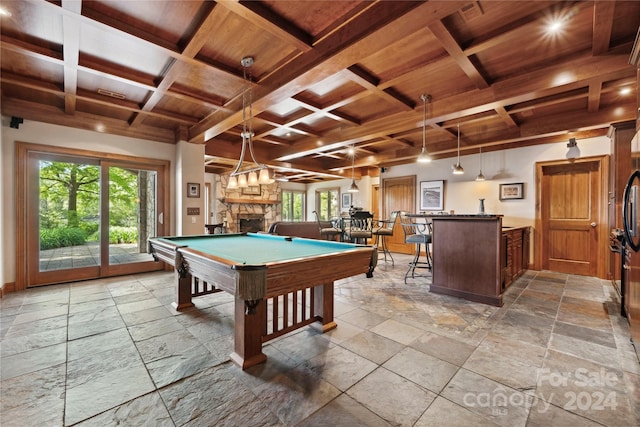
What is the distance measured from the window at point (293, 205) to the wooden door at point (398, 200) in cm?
483

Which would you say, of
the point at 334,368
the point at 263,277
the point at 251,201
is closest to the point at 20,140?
the point at 263,277

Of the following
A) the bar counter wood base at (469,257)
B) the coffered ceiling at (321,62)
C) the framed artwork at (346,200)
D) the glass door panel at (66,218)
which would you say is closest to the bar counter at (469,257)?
the bar counter wood base at (469,257)

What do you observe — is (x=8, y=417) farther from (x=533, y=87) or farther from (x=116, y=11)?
(x=533, y=87)

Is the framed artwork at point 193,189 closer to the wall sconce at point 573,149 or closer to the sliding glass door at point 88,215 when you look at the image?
the sliding glass door at point 88,215

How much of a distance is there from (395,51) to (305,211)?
9.42 metres

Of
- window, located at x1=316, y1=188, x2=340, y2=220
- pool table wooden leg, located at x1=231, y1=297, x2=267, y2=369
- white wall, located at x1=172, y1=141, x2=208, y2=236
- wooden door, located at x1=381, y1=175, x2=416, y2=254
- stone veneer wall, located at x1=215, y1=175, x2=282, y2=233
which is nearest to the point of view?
pool table wooden leg, located at x1=231, y1=297, x2=267, y2=369

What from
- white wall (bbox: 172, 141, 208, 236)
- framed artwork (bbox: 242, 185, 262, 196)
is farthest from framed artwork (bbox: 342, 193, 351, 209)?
white wall (bbox: 172, 141, 208, 236)

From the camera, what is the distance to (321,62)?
2426 millimetres

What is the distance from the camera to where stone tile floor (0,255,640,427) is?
4.99 feet

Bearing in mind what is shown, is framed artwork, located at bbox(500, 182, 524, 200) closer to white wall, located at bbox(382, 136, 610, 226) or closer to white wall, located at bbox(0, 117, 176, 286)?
white wall, located at bbox(382, 136, 610, 226)

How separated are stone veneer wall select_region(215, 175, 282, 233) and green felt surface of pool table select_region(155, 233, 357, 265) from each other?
534cm

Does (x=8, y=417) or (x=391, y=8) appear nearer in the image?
(x=8, y=417)

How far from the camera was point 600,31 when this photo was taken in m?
2.16

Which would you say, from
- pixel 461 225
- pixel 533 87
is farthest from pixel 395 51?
pixel 461 225
